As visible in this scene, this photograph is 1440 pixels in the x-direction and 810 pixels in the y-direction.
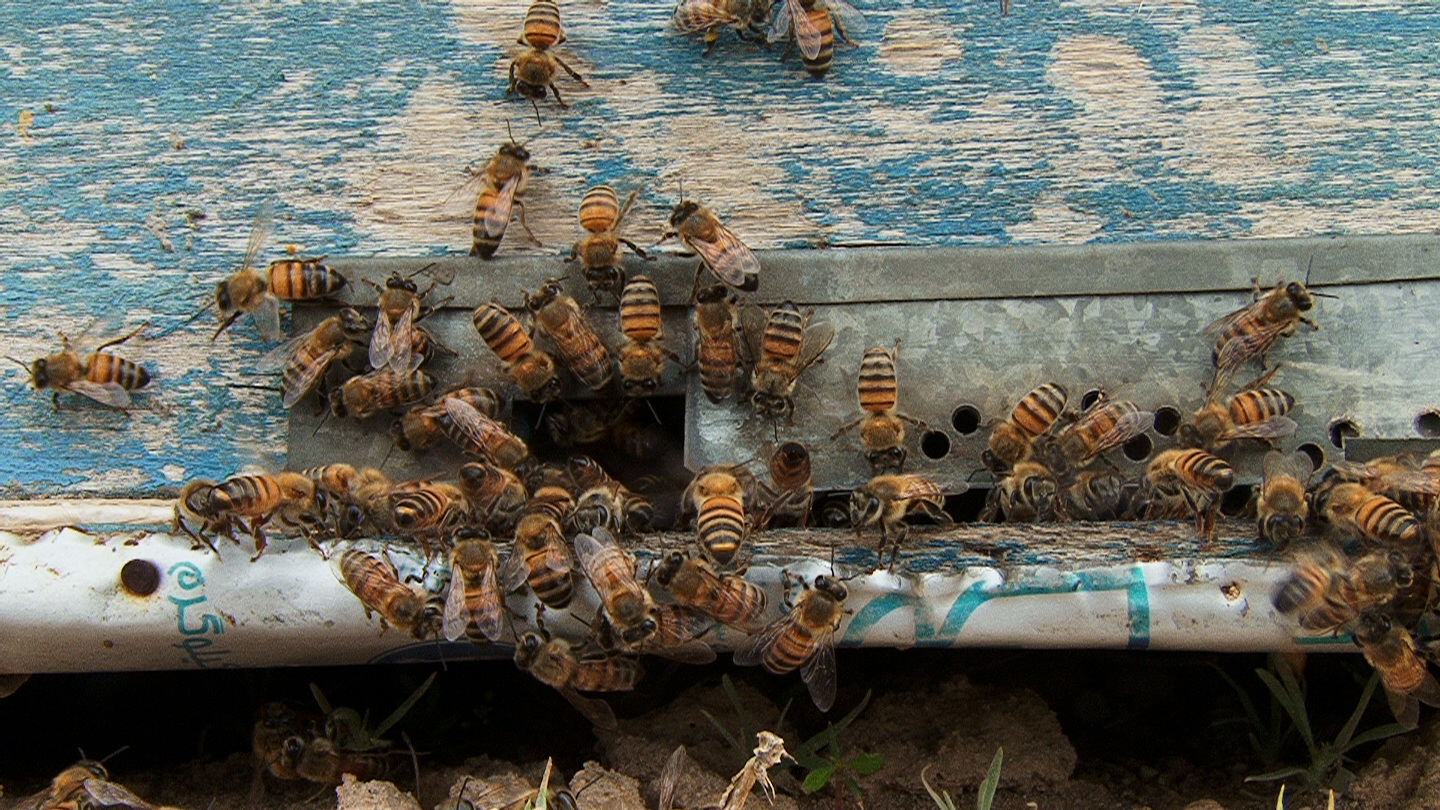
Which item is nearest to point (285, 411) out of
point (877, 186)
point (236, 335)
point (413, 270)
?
point (236, 335)

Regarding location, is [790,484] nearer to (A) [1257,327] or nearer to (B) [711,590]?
(B) [711,590]

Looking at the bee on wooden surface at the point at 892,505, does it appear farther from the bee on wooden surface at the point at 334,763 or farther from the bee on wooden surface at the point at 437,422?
the bee on wooden surface at the point at 334,763

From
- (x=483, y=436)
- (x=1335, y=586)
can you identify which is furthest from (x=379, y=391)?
(x=1335, y=586)

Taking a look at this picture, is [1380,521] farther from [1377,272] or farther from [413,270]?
[413,270]

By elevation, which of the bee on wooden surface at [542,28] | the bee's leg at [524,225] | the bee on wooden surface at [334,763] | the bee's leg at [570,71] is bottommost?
the bee on wooden surface at [334,763]

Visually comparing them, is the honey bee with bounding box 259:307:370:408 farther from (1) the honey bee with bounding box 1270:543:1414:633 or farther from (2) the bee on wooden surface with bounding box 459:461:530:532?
(1) the honey bee with bounding box 1270:543:1414:633

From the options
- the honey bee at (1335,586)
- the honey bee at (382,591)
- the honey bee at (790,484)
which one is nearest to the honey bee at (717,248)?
the honey bee at (790,484)
